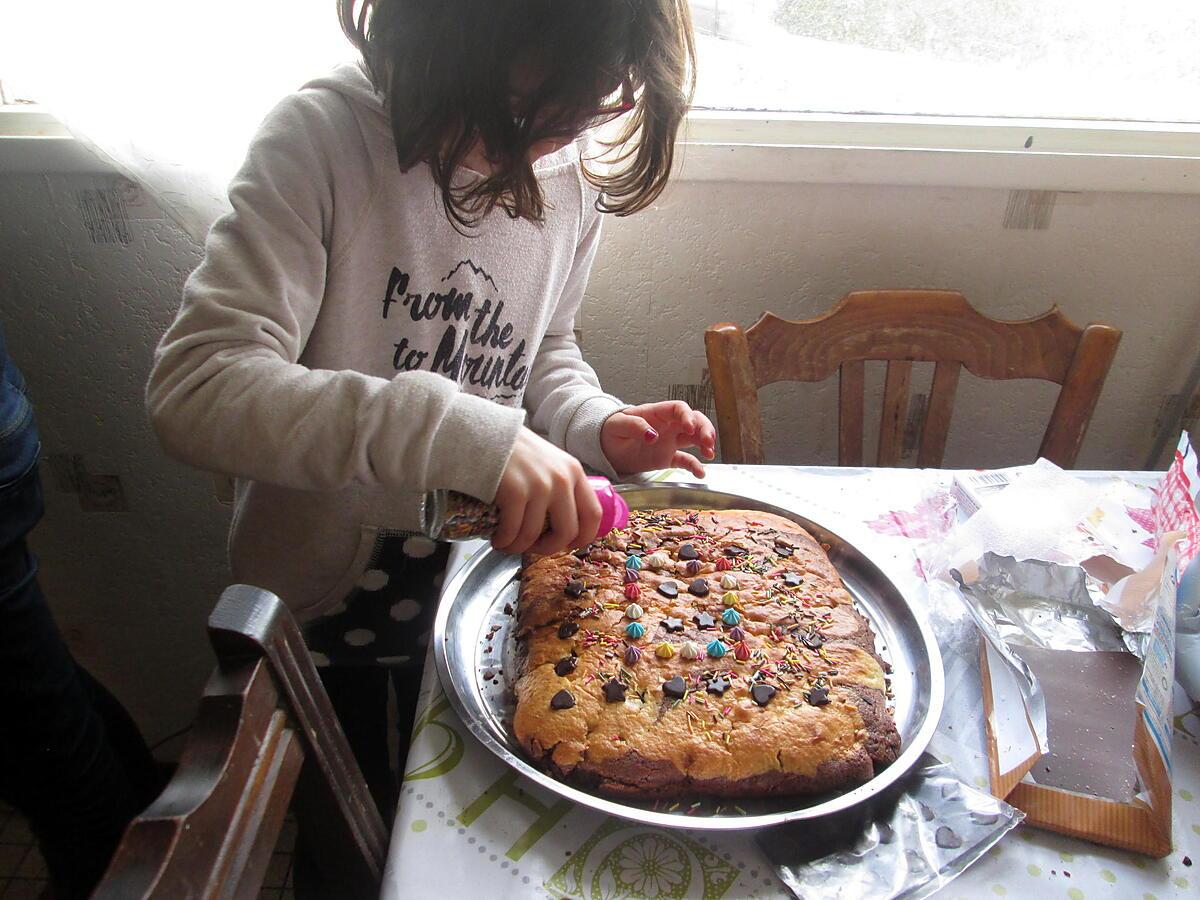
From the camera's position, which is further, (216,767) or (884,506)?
(884,506)

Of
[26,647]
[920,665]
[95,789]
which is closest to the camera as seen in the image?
[920,665]

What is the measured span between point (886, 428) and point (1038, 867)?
697 millimetres

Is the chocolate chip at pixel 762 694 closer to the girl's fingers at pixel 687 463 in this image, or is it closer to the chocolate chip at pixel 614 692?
the chocolate chip at pixel 614 692

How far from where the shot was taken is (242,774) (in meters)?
0.37

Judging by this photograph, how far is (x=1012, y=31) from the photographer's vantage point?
1135 mm

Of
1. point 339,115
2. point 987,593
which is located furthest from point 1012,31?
point 339,115

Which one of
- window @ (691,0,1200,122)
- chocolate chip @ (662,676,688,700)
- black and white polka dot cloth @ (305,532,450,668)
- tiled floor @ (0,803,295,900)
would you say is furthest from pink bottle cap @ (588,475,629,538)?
tiled floor @ (0,803,295,900)

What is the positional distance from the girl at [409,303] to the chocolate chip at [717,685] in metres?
0.15

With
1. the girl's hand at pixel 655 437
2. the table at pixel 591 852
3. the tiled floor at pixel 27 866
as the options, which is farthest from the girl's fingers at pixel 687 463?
the tiled floor at pixel 27 866

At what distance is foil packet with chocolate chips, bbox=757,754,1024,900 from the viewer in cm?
50

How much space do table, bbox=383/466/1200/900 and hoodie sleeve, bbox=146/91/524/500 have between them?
0.20 m

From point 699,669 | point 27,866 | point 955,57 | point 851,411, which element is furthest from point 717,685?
point 27,866

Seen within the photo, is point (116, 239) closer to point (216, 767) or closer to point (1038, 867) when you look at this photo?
point (216, 767)

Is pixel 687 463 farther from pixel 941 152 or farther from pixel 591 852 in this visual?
pixel 941 152
